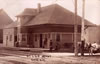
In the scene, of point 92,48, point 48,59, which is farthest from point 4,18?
point 48,59

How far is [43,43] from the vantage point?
1736 inches

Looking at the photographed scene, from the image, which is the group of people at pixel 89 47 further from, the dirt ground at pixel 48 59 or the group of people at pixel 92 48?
the dirt ground at pixel 48 59

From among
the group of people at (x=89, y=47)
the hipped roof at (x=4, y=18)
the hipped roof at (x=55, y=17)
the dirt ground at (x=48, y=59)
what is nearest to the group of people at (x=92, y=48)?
the group of people at (x=89, y=47)

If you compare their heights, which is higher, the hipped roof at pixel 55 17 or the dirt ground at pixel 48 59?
the hipped roof at pixel 55 17

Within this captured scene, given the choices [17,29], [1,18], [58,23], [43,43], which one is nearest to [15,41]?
[17,29]

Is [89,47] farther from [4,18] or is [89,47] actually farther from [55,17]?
[4,18]

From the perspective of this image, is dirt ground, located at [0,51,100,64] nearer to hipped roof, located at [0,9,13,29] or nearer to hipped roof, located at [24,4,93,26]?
hipped roof, located at [24,4,93,26]

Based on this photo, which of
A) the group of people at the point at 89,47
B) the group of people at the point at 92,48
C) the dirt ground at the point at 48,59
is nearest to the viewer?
the dirt ground at the point at 48,59

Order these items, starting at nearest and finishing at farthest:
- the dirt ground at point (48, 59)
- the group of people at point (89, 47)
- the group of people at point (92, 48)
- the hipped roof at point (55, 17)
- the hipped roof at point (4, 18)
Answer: the dirt ground at point (48, 59) → the group of people at point (89, 47) → the group of people at point (92, 48) → the hipped roof at point (55, 17) → the hipped roof at point (4, 18)

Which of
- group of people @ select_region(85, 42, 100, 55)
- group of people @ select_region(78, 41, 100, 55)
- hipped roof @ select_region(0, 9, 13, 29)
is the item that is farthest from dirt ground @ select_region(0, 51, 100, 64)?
hipped roof @ select_region(0, 9, 13, 29)

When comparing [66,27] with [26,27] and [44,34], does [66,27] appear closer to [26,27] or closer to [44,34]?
[44,34]

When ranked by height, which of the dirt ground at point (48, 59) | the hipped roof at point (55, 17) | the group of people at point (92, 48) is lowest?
the dirt ground at point (48, 59)

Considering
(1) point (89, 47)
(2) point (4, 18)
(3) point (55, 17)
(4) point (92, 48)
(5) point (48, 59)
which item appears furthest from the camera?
(2) point (4, 18)

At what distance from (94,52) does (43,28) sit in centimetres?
1565
